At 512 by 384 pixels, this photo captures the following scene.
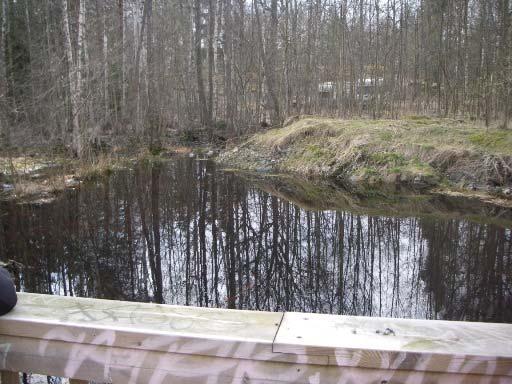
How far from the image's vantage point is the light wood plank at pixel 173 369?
1713mm

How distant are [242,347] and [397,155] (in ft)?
45.7

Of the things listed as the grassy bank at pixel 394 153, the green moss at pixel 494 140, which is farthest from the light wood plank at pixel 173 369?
the green moss at pixel 494 140

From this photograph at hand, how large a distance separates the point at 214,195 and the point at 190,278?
6.28 meters

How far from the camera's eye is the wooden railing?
5.59ft

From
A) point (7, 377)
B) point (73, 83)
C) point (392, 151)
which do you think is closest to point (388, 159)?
point (392, 151)

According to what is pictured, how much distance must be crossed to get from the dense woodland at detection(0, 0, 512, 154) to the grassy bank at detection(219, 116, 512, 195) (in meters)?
3.73

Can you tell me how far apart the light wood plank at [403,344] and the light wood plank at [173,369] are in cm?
4

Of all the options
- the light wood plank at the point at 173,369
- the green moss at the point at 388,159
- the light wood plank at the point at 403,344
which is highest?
the light wood plank at the point at 403,344

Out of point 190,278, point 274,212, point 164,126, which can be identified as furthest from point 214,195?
point 164,126

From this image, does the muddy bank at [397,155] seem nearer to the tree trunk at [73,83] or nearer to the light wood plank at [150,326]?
the tree trunk at [73,83]

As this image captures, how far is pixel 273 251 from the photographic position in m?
7.56

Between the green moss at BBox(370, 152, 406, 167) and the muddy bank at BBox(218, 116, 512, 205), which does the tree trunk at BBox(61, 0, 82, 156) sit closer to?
the muddy bank at BBox(218, 116, 512, 205)

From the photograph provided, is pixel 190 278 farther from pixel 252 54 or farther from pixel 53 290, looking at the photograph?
pixel 252 54

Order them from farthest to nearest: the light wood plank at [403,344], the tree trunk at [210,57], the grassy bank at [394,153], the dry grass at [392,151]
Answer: the tree trunk at [210,57] < the dry grass at [392,151] < the grassy bank at [394,153] < the light wood plank at [403,344]
